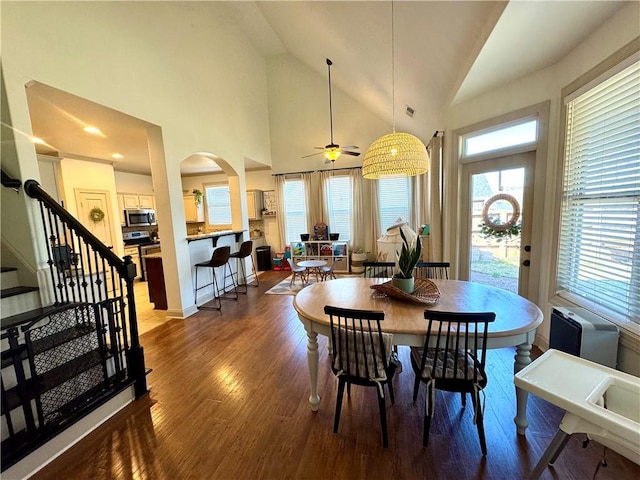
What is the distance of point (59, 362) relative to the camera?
6.08 ft

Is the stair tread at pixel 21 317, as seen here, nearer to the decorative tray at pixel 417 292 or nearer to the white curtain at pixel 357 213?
the decorative tray at pixel 417 292

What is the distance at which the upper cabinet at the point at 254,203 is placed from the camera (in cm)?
659

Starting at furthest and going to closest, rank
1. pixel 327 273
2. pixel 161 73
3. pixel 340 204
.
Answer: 1. pixel 340 204
2. pixel 327 273
3. pixel 161 73

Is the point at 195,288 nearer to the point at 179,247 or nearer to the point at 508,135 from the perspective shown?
the point at 179,247

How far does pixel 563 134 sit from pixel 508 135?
537 mm

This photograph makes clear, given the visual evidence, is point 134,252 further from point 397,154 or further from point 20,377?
point 397,154

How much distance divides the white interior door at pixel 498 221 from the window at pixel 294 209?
4.04 meters

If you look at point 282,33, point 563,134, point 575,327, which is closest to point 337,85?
point 282,33

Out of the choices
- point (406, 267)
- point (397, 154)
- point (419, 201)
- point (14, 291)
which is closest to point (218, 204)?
point (419, 201)

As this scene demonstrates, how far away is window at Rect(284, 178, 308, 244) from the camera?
6605 millimetres

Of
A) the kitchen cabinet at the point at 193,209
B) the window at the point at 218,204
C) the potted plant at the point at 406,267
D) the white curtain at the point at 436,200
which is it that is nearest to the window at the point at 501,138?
the white curtain at the point at 436,200

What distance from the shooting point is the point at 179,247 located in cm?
373

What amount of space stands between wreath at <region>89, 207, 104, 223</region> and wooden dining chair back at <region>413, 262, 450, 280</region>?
5.74 metres

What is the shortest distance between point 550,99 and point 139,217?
7185 millimetres
